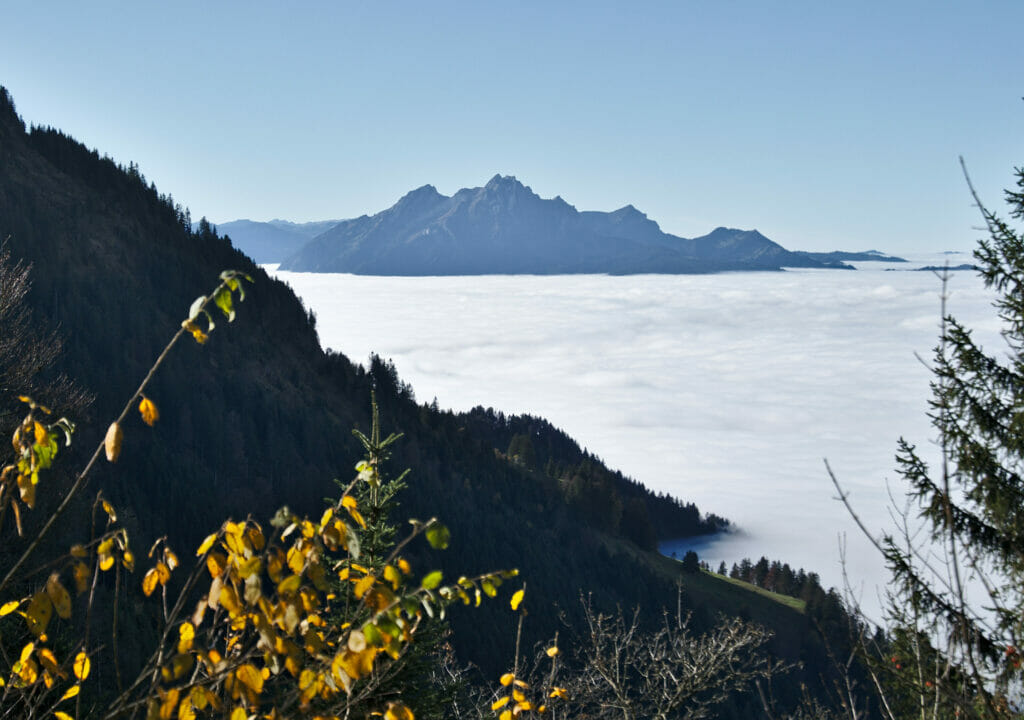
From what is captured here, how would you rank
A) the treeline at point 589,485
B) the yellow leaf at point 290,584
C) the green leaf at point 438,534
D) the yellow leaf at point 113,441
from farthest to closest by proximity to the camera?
the treeline at point 589,485, the yellow leaf at point 113,441, the green leaf at point 438,534, the yellow leaf at point 290,584

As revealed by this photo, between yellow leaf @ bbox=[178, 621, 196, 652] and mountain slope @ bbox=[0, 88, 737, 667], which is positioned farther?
mountain slope @ bbox=[0, 88, 737, 667]

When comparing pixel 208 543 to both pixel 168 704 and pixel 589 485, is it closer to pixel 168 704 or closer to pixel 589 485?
pixel 168 704

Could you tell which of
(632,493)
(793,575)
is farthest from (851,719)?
(632,493)

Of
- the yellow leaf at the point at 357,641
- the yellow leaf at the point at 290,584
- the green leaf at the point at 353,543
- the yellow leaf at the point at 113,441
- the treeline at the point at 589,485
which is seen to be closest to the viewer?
the yellow leaf at the point at 357,641

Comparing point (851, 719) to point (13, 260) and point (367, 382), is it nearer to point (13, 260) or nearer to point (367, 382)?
point (13, 260)

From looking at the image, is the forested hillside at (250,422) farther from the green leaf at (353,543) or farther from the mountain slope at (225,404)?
the green leaf at (353,543)

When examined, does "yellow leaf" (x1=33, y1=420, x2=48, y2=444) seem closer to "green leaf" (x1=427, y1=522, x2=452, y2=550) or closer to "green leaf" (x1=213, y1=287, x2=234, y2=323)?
"green leaf" (x1=213, y1=287, x2=234, y2=323)

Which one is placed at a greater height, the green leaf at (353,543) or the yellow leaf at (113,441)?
the yellow leaf at (113,441)

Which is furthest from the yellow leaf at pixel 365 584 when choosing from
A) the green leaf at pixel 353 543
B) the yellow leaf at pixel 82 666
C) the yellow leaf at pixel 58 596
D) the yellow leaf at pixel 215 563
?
the yellow leaf at pixel 82 666

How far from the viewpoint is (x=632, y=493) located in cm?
16500

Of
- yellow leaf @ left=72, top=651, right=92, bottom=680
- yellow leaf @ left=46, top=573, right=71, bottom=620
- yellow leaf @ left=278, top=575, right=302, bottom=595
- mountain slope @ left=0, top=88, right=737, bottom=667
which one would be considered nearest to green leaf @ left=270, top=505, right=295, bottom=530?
yellow leaf @ left=278, top=575, right=302, bottom=595

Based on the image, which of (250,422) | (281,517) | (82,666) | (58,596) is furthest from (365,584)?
(250,422)

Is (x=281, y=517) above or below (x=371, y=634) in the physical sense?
above

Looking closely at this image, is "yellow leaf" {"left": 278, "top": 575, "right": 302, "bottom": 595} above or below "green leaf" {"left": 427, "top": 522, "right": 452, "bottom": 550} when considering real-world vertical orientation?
below
